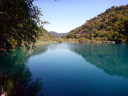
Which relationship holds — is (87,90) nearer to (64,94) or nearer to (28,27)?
(64,94)

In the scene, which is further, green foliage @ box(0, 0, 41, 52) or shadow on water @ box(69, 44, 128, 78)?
shadow on water @ box(69, 44, 128, 78)

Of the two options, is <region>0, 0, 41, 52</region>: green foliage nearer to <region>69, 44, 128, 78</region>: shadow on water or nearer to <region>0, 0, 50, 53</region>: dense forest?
<region>0, 0, 50, 53</region>: dense forest

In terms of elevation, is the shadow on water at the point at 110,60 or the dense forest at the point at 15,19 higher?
the dense forest at the point at 15,19

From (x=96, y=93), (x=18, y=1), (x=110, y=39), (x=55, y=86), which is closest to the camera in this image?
(x=18, y=1)

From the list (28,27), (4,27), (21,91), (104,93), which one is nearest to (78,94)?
(104,93)

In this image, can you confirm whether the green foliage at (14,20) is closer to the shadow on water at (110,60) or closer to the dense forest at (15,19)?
the dense forest at (15,19)

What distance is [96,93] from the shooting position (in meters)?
6.92

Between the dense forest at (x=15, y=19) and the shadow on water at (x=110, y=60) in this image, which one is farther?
the shadow on water at (x=110, y=60)

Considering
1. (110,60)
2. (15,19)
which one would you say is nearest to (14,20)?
(15,19)

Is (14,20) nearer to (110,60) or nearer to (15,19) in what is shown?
(15,19)

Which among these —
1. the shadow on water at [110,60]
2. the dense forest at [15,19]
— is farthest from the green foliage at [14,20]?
the shadow on water at [110,60]

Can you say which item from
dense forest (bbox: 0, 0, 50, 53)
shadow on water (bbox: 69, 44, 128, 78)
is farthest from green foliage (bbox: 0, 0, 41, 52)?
shadow on water (bbox: 69, 44, 128, 78)

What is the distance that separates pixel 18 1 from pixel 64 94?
5.48 metres

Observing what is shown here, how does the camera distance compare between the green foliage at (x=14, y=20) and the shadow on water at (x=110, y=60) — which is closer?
the green foliage at (x=14, y=20)
